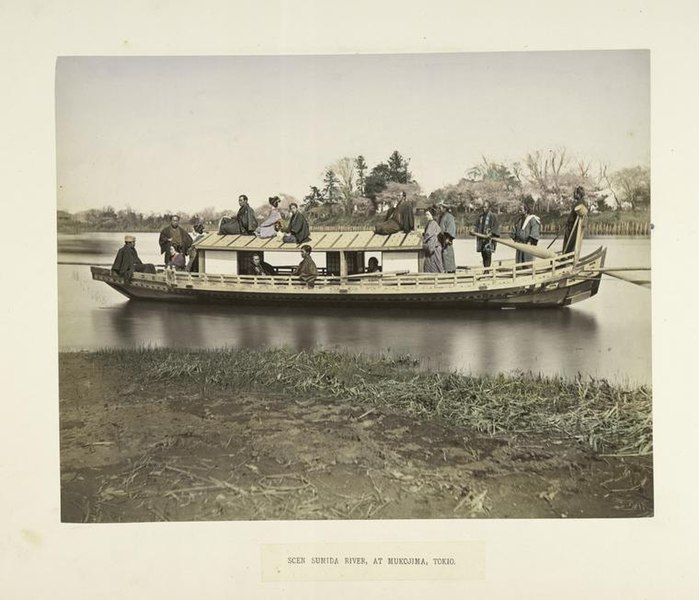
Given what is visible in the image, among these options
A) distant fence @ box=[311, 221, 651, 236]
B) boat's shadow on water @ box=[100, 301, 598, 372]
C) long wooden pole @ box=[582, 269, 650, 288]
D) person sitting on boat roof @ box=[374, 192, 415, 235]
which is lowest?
boat's shadow on water @ box=[100, 301, 598, 372]

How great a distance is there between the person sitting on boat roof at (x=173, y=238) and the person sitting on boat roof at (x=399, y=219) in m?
0.94

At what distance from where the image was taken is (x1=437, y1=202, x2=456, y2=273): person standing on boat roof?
267cm

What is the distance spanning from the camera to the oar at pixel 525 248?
2.68 metres

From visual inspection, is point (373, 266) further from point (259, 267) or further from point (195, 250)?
point (195, 250)

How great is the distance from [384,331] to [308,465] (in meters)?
0.73

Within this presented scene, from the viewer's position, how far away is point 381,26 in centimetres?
250

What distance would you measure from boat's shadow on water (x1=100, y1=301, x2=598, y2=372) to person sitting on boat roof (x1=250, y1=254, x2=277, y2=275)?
0.18 m

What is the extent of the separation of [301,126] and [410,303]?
101cm

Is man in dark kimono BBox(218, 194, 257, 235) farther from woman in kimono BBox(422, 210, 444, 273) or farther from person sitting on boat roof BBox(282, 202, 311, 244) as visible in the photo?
woman in kimono BBox(422, 210, 444, 273)

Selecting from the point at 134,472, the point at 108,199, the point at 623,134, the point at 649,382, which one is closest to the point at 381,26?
the point at 623,134

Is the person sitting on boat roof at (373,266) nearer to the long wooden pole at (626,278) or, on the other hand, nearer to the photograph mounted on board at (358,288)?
the photograph mounted on board at (358,288)

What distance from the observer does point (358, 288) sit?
279 centimetres
